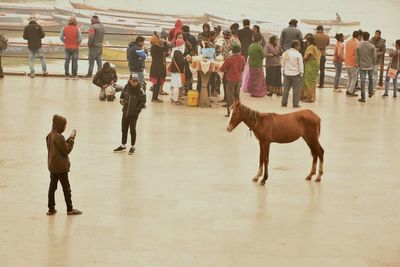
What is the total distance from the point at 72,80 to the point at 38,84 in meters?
1.09

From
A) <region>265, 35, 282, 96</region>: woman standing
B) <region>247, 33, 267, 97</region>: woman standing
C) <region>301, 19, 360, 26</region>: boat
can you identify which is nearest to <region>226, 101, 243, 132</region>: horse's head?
<region>247, 33, 267, 97</region>: woman standing

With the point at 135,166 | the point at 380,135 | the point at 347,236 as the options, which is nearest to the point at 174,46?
the point at 380,135

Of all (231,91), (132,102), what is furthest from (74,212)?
(231,91)

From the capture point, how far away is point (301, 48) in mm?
19547

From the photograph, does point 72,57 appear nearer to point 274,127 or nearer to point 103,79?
point 103,79

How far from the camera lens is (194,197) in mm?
10891

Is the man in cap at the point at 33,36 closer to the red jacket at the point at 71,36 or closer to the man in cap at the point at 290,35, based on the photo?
the red jacket at the point at 71,36

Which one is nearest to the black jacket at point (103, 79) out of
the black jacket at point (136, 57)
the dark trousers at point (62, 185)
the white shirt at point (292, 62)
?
the black jacket at point (136, 57)

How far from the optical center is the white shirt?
17.7 meters

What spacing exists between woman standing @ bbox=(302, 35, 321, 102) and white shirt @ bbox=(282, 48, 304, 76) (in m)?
1.05

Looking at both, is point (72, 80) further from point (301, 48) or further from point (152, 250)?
point (152, 250)

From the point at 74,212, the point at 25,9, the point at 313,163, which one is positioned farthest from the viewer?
the point at 25,9

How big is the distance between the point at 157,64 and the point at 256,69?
2348 millimetres

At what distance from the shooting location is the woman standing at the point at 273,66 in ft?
63.4
